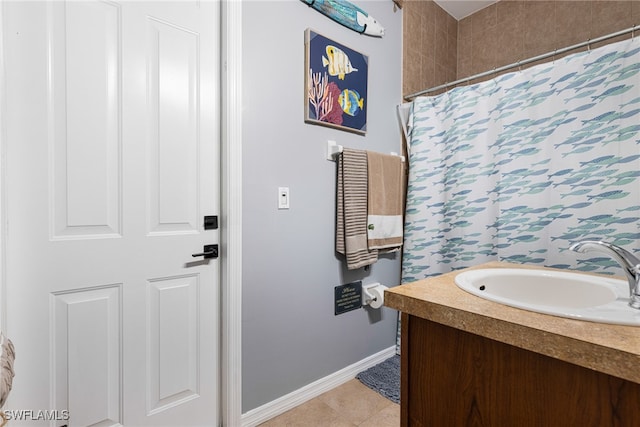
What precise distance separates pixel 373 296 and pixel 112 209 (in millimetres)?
1402

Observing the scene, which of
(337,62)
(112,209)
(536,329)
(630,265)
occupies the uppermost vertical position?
(337,62)

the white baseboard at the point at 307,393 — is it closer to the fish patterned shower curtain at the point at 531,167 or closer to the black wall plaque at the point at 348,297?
the black wall plaque at the point at 348,297

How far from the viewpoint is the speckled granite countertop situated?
21.0 inches

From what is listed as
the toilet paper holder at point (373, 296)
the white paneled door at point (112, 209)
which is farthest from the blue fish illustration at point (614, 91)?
the white paneled door at point (112, 209)

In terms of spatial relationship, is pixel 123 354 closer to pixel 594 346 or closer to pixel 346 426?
pixel 346 426

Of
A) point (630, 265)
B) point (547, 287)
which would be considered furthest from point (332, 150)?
point (630, 265)

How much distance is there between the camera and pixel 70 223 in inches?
42.0

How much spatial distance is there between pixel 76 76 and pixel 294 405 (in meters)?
1.70

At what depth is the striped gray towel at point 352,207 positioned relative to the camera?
167 cm

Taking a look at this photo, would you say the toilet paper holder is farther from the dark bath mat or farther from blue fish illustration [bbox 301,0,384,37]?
blue fish illustration [bbox 301,0,384,37]

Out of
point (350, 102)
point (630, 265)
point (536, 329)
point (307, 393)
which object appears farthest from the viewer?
point (350, 102)

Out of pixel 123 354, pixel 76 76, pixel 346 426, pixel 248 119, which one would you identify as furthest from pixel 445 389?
pixel 76 76

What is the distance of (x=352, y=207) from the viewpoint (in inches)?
66.6

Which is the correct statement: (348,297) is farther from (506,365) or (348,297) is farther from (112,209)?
(112,209)
